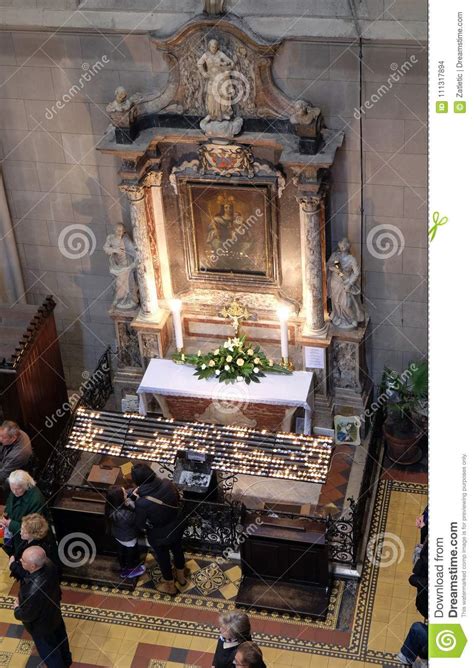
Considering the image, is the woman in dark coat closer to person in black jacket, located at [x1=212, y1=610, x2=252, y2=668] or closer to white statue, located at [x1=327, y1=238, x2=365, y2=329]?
person in black jacket, located at [x1=212, y1=610, x2=252, y2=668]

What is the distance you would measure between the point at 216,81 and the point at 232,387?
164 inches

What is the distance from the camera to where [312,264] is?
1342cm

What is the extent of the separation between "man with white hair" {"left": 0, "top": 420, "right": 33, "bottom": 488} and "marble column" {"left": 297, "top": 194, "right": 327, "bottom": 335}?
4.12 m

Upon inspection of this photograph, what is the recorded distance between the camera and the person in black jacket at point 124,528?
38.7 feet

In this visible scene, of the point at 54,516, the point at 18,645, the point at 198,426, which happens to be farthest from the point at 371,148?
the point at 18,645

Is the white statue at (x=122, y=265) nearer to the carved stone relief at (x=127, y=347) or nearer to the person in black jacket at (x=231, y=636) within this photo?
the carved stone relief at (x=127, y=347)

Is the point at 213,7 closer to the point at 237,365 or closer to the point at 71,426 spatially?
the point at 237,365

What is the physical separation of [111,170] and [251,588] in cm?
597

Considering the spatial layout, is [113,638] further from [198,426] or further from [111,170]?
[111,170]

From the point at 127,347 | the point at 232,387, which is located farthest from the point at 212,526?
the point at 127,347

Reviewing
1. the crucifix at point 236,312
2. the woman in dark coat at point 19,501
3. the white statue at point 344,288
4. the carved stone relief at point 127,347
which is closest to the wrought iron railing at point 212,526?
the woman in dark coat at point 19,501

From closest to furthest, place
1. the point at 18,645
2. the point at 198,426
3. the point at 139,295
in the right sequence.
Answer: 1. the point at 18,645
2. the point at 198,426
3. the point at 139,295

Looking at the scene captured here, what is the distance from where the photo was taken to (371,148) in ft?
42.2

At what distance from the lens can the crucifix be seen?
1430 cm
